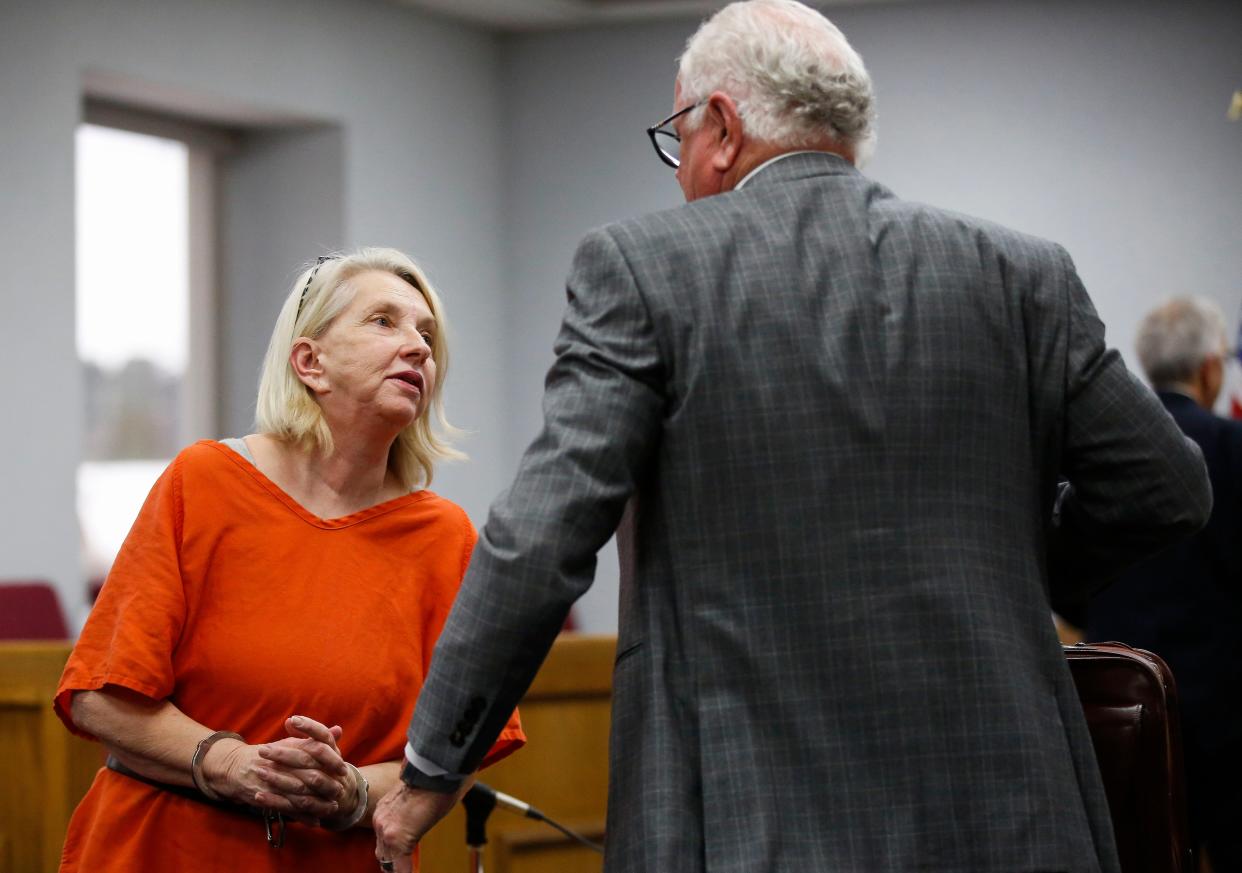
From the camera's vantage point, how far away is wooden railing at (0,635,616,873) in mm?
3311

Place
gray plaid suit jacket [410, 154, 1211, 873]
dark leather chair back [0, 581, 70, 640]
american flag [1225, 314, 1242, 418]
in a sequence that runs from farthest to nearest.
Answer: american flag [1225, 314, 1242, 418] → dark leather chair back [0, 581, 70, 640] → gray plaid suit jacket [410, 154, 1211, 873]

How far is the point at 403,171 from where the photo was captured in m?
6.76

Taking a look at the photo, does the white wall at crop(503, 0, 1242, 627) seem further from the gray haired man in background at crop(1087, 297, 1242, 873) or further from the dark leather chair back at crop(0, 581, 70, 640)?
the gray haired man in background at crop(1087, 297, 1242, 873)

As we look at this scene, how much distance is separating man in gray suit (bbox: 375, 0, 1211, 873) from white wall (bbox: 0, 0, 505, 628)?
397cm

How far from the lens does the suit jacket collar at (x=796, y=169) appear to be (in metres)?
1.83

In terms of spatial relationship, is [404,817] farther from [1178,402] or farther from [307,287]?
[1178,402]

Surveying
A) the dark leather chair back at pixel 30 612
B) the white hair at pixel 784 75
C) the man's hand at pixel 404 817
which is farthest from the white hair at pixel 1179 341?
the dark leather chair back at pixel 30 612

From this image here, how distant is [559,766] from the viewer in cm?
358

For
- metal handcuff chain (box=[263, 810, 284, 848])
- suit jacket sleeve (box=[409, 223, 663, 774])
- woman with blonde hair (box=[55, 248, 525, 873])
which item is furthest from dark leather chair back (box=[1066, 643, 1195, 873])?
metal handcuff chain (box=[263, 810, 284, 848])

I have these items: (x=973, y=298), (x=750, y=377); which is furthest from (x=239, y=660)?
(x=973, y=298)

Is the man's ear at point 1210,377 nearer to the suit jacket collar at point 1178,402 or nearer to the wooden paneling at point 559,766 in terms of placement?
the suit jacket collar at point 1178,402

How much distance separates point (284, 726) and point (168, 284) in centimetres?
476

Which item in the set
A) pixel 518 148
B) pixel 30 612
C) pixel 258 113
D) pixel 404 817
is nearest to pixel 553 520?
pixel 404 817

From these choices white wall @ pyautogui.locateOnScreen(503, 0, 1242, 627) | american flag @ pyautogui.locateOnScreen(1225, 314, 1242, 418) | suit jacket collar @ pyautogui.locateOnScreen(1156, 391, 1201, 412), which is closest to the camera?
suit jacket collar @ pyautogui.locateOnScreen(1156, 391, 1201, 412)
